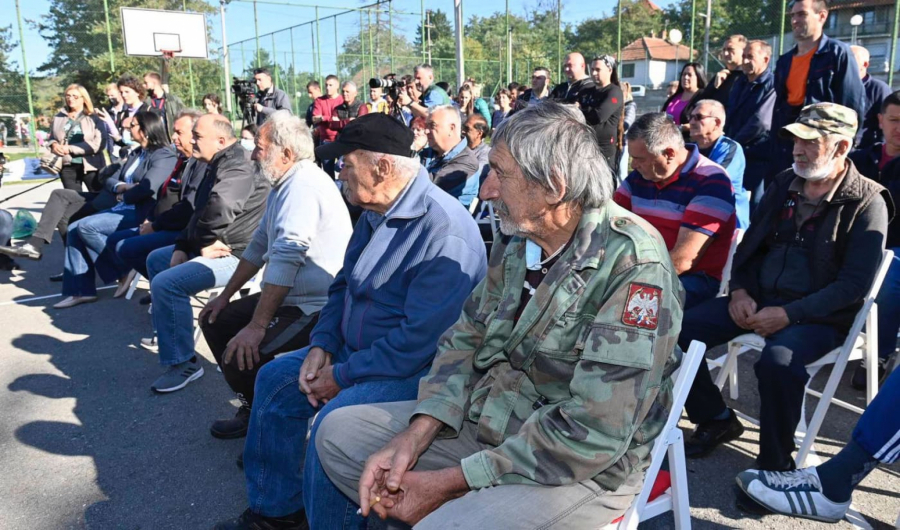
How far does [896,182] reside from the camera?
325 cm

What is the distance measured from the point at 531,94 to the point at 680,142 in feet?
20.4

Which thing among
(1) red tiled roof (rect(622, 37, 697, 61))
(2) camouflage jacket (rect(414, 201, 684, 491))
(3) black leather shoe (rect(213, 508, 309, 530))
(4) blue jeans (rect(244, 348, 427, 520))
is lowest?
(3) black leather shoe (rect(213, 508, 309, 530))

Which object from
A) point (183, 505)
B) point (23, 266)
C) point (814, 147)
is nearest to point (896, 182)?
point (814, 147)

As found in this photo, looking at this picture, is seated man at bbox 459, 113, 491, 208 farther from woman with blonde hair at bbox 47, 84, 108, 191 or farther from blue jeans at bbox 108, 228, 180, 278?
woman with blonde hair at bbox 47, 84, 108, 191

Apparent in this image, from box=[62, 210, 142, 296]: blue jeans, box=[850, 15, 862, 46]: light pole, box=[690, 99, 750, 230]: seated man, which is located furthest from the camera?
box=[850, 15, 862, 46]: light pole

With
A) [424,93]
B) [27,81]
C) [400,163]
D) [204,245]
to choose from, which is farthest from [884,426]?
[27,81]

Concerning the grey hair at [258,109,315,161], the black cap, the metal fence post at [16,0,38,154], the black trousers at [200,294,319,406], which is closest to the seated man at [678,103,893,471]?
the black cap

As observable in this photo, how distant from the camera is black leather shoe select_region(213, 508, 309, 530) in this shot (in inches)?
93.9

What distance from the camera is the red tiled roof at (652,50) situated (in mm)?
14863

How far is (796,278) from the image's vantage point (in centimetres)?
281

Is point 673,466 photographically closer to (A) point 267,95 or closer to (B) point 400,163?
(B) point 400,163

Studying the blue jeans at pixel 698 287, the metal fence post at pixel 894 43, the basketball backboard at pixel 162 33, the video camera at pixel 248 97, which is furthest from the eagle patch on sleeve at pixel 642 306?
the basketball backboard at pixel 162 33

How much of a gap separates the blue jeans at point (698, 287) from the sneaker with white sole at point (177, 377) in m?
2.82

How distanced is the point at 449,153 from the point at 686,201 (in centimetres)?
244
